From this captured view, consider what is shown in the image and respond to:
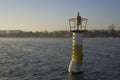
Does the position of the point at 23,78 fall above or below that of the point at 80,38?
below

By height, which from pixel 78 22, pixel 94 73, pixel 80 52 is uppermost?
pixel 78 22

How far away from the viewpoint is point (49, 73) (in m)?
28.2

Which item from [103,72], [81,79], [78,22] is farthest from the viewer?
[103,72]

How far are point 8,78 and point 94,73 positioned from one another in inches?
346

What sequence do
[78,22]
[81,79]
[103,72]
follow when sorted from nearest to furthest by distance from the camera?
[81,79]
[78,22]
[103,72]

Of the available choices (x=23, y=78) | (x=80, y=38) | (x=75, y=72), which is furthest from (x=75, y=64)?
(x=23, y=78)

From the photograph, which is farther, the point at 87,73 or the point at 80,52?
the point at 87,73

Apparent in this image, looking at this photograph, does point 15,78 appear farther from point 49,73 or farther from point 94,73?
point 94,73

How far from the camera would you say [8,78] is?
25438 millimetres

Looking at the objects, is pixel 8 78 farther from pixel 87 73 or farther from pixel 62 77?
pixel 87 73

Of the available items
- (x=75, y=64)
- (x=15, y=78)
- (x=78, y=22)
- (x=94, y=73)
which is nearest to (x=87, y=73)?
(x=94, y=73)

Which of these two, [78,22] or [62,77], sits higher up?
[78,22]

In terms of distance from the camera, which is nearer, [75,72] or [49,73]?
[75,72]

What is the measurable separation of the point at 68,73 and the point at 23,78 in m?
4.63
